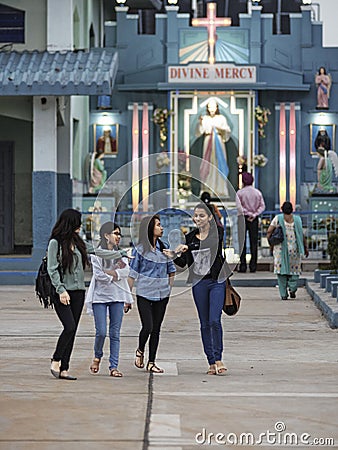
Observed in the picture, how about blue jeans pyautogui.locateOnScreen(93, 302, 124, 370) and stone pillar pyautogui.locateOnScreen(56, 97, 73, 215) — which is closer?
blue jeans pyautogui.locateOnScreen(93, 302, 124, 370)

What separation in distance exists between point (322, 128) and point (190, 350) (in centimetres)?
1933

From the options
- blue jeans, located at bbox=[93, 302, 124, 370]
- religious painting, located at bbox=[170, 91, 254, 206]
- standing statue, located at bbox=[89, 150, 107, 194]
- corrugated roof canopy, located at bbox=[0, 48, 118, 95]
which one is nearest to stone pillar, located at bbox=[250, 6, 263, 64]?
religious painting, located at bbox=[170, 91, 254, 206]

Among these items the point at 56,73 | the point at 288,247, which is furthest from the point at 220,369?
the point at 56,73

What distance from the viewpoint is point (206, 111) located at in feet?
101

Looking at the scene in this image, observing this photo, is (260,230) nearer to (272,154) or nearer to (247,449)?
(272,154)

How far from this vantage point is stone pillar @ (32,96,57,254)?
23.5m

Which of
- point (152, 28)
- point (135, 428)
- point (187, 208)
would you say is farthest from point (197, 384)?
point (152, 28)

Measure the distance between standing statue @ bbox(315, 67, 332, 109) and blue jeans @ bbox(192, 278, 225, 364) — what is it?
20.4 m

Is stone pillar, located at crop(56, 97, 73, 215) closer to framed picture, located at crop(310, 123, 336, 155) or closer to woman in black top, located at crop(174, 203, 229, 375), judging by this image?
framed picture, located at crop(310, 123, 336, 155)

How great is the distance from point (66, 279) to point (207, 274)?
4.73 ft

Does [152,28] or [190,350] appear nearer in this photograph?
[190,350]

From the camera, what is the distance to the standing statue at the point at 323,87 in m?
31.0

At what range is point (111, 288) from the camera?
11391 mm

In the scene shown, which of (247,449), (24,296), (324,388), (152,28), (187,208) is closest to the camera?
(247,449)
